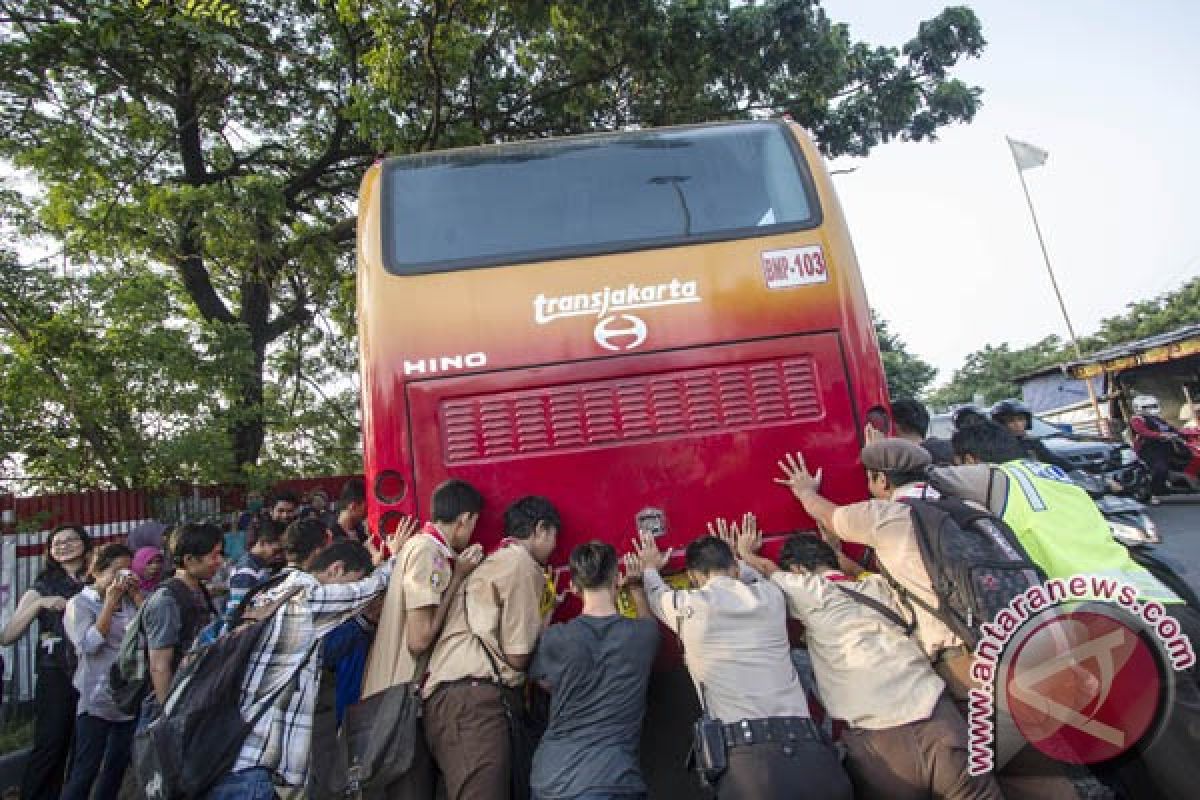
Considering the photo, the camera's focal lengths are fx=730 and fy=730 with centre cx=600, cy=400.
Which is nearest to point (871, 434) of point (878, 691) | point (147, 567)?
point (878, 691)

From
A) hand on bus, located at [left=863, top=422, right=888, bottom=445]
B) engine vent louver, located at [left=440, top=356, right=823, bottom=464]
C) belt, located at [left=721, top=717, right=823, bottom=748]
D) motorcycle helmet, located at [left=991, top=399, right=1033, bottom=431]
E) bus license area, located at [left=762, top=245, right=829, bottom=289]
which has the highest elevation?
bus license area, located at [left=762, top=245, right=829, bottom=289]

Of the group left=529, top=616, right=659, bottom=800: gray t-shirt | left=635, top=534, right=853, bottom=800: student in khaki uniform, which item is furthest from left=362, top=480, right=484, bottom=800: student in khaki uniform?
left=635, top=534, right=853, bottom=800: student in khaki uniform

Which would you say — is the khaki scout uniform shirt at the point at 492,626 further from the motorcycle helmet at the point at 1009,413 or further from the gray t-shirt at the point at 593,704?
the motorcycle helmet at the point at 1009,413

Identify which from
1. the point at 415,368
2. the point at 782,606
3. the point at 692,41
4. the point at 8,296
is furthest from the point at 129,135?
the point at 782,606

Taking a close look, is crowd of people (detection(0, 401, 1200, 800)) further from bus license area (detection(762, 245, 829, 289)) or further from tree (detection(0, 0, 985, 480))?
tree (detection(0, 0, 985, 480))

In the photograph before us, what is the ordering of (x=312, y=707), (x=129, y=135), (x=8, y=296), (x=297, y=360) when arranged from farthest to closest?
(x=297, y=360)
(x=129, y=135)
(x=8, y=296)
(x=312, y=707)

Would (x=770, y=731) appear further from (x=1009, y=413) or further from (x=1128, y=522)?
(x=1009, y=413)

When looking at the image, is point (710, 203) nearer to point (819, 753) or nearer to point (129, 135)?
point (819, 753)

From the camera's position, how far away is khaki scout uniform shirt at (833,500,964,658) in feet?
8.95

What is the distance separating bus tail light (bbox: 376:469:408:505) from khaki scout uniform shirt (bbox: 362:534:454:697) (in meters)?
0.42

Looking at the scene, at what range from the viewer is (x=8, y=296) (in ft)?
25.8

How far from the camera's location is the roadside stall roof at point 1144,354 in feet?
43.2

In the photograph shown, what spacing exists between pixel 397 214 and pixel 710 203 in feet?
5.46

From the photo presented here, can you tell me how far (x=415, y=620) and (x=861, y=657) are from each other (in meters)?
1.73
